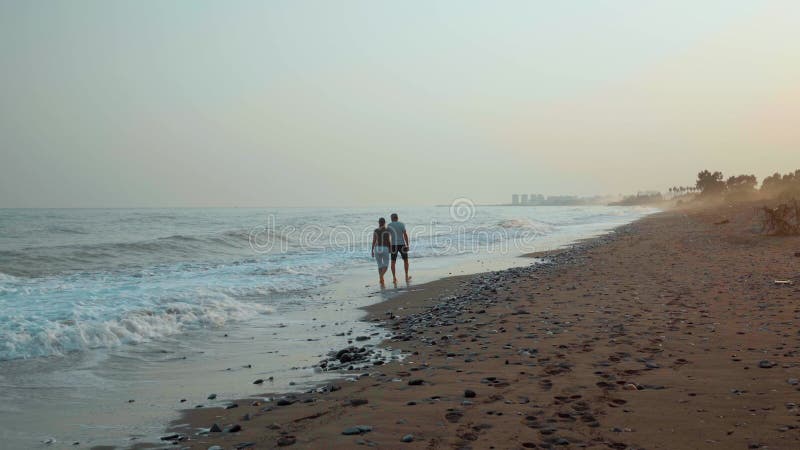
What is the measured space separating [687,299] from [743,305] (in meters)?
0.97

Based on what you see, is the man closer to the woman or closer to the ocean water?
the woman

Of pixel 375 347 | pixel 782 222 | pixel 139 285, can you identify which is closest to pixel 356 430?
pixel 375 347

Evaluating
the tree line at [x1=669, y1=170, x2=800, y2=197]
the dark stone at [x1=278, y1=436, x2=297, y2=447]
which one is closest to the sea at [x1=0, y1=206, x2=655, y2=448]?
the dark stone at [x1=278, y1=436, x2=297, y2=447]

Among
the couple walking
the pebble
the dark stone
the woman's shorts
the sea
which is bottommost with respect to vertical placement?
the sea

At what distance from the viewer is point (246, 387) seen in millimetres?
5926

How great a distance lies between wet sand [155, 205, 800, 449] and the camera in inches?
157

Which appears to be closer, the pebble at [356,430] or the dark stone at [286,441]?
the dark stone at [286,441]

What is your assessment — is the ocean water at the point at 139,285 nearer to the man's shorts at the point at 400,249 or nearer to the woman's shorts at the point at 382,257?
the woman's shorts at the point at 382,257

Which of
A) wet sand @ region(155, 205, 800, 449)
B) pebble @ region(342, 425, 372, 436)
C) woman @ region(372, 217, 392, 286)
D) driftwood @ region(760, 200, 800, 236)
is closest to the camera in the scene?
wet sand @ region(155, 205, 800, 449)

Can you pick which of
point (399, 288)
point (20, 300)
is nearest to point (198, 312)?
point (20, 300)

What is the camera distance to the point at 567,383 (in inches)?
206

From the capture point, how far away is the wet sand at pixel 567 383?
3996 millimetres

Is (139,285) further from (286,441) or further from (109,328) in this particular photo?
(286,441)

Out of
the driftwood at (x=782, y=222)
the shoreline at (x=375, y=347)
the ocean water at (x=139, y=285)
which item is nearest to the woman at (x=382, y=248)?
the shoreline at (x=375, y=347)
